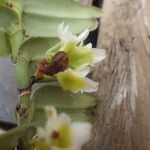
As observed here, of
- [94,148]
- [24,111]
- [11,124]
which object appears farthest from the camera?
[11,124]

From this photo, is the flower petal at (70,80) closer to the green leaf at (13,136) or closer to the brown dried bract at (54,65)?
the brown dried bract at (54,65)

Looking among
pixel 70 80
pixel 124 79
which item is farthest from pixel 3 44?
pixel 124 79

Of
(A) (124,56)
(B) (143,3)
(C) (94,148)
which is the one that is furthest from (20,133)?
(B) (143,3)

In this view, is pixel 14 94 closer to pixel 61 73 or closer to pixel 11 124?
pixel 11 124

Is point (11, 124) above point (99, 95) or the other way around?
the other way around

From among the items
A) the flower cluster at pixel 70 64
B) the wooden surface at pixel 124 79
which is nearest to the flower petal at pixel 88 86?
the flower cluster at pixel 70 64

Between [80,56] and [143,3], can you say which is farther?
[143,3]

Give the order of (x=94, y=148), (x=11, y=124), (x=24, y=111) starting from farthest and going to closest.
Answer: (x=11, y=124)
(x=94, y=148)
(x=24, y=111)
